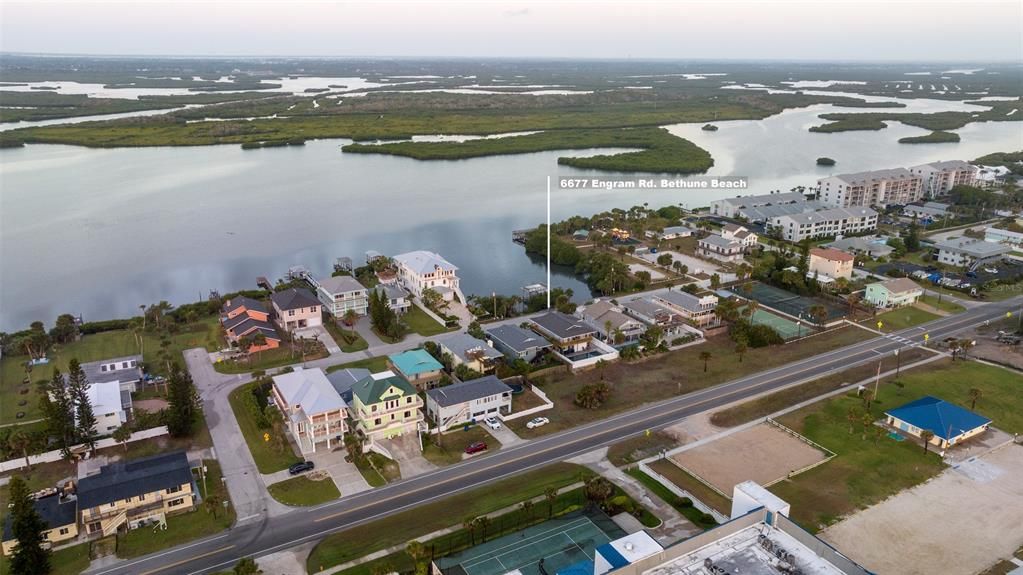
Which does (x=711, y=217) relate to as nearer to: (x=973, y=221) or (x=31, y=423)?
(x=973, y=221)

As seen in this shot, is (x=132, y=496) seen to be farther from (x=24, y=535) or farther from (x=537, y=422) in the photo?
(x=537, y=422)

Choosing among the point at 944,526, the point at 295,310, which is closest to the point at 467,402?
the point at 295,310

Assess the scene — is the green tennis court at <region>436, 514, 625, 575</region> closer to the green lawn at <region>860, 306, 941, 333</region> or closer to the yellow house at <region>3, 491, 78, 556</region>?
the yellow house at <region>3, 491, 78, 556</region>

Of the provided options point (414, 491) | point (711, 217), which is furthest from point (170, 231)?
point (711, 217)

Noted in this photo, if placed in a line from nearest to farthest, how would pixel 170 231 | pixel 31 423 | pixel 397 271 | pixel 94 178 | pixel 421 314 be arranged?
1. pixel 31 423
2. pixel 421 314
3. pixel 397 271
4. pixel 170 231
5. pixel 94 178

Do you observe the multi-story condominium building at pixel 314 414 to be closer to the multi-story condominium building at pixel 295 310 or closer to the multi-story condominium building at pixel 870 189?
the multi-story condominium building at pixel 295 310
